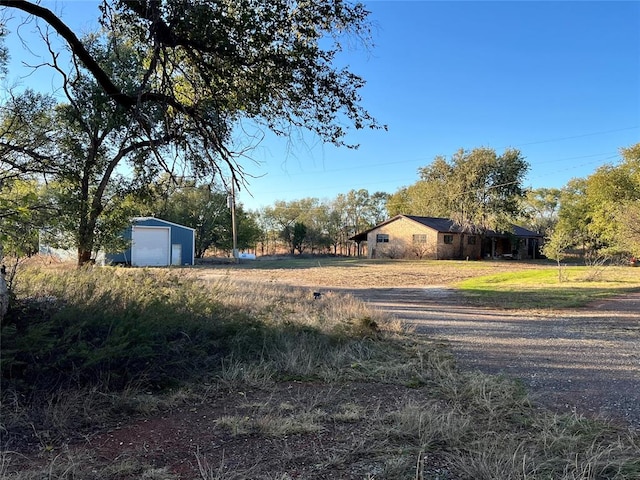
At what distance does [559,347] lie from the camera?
24.0 ft

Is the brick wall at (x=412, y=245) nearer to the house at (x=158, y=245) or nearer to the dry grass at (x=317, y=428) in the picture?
the house at (x=158, y=245)

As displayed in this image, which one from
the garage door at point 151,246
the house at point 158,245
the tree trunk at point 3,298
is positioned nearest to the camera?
the tree trunk at point 3,298

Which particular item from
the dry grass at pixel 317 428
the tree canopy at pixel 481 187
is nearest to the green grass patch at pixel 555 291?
the dry grass at pixel 317 428

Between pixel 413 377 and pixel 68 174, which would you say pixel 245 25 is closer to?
pixel 68 174

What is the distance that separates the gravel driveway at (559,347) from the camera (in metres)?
4.68

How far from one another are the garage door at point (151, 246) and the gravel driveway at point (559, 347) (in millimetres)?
23854

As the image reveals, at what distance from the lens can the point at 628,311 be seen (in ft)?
37.4

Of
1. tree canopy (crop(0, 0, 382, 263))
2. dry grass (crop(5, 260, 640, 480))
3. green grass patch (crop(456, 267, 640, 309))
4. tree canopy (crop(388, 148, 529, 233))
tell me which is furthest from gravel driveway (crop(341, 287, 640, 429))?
tree canopy (crop(388, 148, 529, 233))

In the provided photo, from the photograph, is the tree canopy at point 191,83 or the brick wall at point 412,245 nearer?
the tree canopy at point 191,83

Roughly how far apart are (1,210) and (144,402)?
89.6 inches

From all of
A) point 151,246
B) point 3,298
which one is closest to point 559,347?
point 3,298

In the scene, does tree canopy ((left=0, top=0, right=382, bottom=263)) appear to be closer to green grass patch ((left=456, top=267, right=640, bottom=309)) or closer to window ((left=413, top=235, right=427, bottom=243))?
green grass patch ((left=456, top=267, right=640, bottom=309))

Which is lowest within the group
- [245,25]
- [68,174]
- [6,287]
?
[6,287]

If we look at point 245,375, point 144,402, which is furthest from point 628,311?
point 144,402
